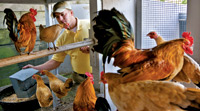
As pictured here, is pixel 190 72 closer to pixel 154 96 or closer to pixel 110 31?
pixel 154 96

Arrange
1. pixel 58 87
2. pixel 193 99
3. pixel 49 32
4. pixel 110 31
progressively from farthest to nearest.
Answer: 1. pixel 58 87
2. pixel 49 32
3. pixel 110 31
4. pixel 193 99

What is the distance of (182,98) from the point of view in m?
0.75

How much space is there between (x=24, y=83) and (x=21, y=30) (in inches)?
18.1

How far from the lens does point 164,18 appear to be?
1879 mm

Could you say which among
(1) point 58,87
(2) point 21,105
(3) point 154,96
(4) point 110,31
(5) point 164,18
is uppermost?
(5) point 164,18

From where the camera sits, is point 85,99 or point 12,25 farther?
point 85,99

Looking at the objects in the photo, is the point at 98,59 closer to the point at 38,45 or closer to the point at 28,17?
the point at 28,17

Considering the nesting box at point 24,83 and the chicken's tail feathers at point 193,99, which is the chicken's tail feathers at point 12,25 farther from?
the chicken's tail feathers at point 193,99

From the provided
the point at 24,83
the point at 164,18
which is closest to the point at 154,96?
the point at 24,83

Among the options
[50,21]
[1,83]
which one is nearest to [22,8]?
[50,21]

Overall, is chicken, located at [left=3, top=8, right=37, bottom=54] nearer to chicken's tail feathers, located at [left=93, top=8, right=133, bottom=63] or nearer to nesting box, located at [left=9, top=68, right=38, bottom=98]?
nesting box, located at [left=9, top=68, right=38, bottom=98]

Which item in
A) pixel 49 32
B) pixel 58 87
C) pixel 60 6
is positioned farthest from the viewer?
pixel 60 6

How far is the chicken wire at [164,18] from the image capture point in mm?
1749

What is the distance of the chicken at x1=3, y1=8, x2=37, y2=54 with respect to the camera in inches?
47.3
